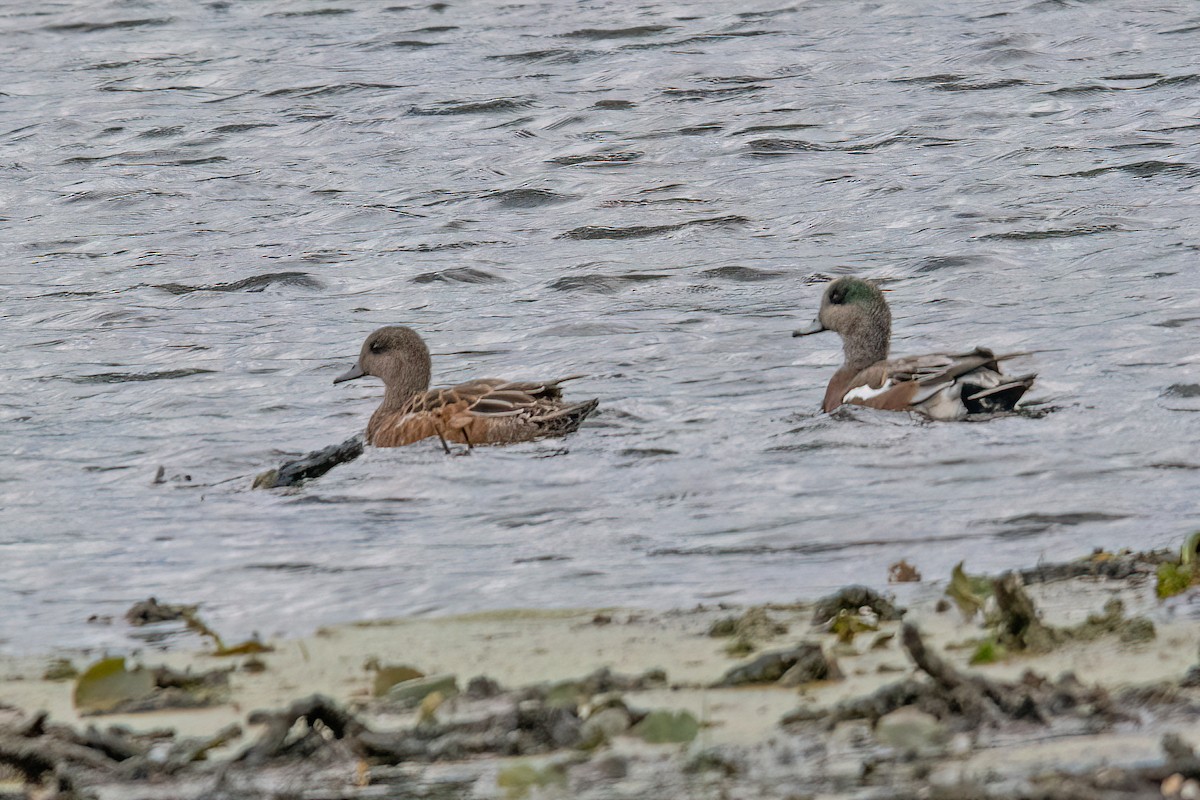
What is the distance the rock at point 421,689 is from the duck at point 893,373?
5538 mm

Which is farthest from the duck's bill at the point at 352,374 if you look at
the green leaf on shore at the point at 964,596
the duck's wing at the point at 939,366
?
the green leaf on shore at the point at 964,596

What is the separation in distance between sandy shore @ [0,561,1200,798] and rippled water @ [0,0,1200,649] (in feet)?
2.19

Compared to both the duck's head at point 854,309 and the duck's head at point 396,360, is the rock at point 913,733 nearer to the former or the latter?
the duck's head at point 854,309

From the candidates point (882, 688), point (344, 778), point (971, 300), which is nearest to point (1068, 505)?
point (882, 688)

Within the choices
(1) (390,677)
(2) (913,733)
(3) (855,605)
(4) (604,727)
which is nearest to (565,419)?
(3) (855,605)

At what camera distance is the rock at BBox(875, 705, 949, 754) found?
421cm

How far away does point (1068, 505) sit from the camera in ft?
25.9

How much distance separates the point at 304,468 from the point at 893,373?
325 cm

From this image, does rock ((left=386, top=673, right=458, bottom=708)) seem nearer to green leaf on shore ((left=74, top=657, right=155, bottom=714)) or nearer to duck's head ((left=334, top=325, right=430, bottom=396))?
green leaf on shore ((left=74, top=657, right=155, bottom=714))

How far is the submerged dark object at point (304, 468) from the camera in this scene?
932 cm

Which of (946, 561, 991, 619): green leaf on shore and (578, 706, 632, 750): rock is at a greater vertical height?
(578, 706, 632, 750): rock

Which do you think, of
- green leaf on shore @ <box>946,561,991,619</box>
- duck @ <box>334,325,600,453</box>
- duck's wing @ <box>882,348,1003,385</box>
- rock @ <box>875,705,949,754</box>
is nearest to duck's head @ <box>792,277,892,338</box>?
duck's wing @ <box>882,348,1003,385</box>

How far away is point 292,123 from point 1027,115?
306 inches

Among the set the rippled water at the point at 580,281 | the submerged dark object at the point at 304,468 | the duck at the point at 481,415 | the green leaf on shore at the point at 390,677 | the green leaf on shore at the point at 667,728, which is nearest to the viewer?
the green leaf on shore at the point at 667,728
